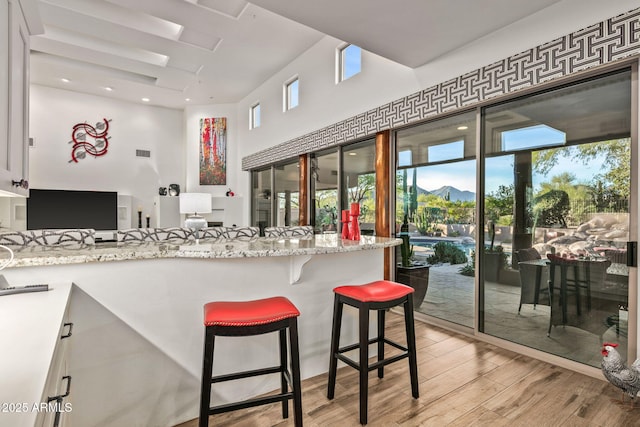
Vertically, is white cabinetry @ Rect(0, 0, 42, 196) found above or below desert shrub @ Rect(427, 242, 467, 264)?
above

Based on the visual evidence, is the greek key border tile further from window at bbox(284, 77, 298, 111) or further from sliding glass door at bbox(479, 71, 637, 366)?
window at bbox(284, 77, 298, 111)

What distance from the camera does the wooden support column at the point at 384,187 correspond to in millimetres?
3953

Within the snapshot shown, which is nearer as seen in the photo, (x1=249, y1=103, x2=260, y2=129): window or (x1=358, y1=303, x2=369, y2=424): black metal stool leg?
(x1=358, y1=303, x2=369, y2=424): black metal stool leg

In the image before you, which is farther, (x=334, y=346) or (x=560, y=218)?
(x=560, y=218)

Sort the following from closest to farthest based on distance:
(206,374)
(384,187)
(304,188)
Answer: (206,374)
(384,187)
(304,188)

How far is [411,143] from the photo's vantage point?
148 inches

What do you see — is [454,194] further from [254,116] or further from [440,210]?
[254,116]

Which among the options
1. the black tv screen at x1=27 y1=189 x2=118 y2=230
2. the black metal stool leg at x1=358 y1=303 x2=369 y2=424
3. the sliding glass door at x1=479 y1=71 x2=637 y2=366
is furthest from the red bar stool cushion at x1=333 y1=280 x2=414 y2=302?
the black tv screen at x1=27 y1=189 x2=118 y2=230

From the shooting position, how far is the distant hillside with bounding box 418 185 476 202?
320 centimetres

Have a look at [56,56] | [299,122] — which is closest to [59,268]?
[299,122]

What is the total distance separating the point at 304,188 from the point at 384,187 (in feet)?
6.16

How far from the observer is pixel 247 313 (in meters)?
1.57

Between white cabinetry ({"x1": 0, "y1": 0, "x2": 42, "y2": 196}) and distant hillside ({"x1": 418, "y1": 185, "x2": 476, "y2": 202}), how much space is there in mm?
3326

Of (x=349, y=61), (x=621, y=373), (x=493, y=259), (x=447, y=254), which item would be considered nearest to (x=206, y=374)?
(x=621, y=373)
